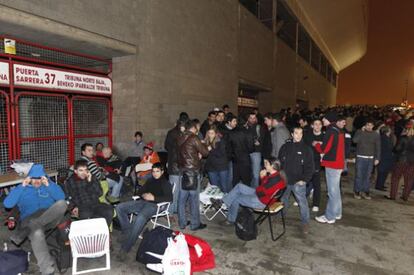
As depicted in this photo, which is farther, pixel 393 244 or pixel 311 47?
pixel 311 47

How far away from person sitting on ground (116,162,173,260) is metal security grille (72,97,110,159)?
338 cm

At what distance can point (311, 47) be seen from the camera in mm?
26906

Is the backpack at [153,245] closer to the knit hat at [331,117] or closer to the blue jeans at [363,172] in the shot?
the knit hat at [331,117]

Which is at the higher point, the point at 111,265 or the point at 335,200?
the point at 335,200

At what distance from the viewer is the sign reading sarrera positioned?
5.20 metres

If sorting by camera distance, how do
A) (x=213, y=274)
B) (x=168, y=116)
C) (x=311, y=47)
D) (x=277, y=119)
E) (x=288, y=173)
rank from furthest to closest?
(x=311, y=47) < (x=168, y=116) < (x=277, y=119) < (x=288, y=173) < (x=213, y=274)

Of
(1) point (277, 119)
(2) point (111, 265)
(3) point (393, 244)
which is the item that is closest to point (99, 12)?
(1) point (277, 119)

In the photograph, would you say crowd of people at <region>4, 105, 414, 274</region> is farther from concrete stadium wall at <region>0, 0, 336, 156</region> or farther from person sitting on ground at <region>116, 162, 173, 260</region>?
concrete stadium wall at <region>0, 0, 336, 156</region>

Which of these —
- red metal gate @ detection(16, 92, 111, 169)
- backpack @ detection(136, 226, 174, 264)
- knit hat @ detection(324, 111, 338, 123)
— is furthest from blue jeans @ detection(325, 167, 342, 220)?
red metal gate @ detection(16, 92, 111, 169)

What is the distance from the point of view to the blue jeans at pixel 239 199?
421 cm

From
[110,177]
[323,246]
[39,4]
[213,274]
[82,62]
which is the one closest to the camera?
[213,274]

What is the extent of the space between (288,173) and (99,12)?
5.17 meters

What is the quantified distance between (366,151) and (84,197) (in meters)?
5.52

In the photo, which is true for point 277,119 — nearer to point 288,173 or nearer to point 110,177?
point 288,173
